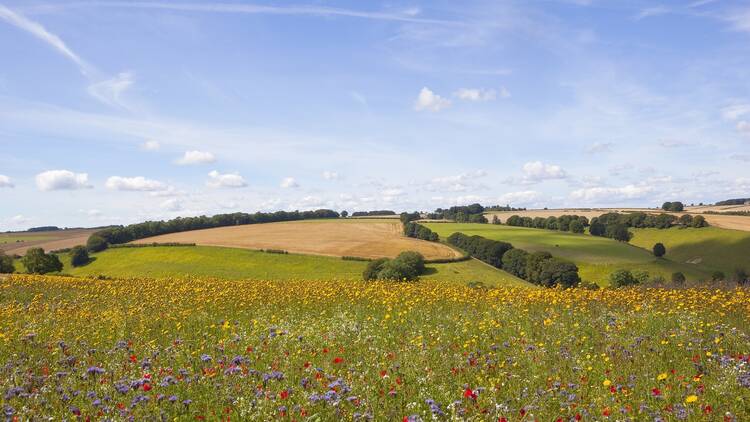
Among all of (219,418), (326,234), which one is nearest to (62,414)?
(219,418)

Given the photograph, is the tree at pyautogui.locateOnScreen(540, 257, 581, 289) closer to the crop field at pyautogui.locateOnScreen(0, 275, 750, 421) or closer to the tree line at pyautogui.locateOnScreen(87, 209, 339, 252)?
the crop field at pyautogui.locateOnScreen(0, 275, 750, 421)

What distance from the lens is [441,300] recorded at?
1602cm

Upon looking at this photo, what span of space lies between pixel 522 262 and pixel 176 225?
75.3 metres

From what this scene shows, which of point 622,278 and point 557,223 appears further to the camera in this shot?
point 557,223

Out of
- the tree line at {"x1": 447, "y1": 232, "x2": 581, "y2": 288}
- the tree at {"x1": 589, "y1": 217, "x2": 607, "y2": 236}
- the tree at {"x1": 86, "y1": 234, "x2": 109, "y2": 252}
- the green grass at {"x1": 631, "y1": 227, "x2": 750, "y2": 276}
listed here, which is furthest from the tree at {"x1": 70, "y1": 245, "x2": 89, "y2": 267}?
the tree at {"x1": 589, "y1": 217, "x2": 607, "y2": 236}

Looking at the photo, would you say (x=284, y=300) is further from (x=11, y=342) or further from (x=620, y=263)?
(x=620, y=263)

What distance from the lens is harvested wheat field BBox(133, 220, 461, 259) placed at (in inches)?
3182

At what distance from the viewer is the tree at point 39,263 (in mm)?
61719

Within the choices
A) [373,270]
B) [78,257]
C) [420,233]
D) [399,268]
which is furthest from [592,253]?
[78,257]

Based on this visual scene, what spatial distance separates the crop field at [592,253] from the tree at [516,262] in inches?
302

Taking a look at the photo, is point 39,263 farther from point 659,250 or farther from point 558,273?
point 659,250

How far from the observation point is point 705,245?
106062 mm

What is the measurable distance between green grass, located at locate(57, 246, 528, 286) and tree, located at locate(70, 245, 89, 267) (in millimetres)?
1272

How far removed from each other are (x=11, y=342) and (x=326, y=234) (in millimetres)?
87433
